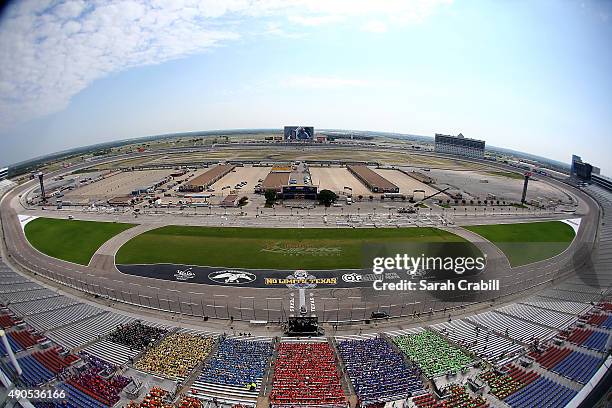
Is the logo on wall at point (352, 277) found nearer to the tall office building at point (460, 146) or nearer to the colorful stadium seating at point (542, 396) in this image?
the colorful stadium seating at point (542, 396)

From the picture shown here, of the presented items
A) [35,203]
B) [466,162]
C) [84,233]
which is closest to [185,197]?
[84,233]

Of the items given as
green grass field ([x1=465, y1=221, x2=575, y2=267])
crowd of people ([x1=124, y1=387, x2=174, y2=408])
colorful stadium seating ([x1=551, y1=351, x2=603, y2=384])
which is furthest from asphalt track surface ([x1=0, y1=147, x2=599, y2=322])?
crowd of people ([x1=124, y1=387, x2=174, y2=408])

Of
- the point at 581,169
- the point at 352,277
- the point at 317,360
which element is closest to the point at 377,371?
the point at 317,360

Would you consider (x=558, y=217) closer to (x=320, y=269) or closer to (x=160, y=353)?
(x=320, y=269)

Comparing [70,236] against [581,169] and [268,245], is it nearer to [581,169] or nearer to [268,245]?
[268,245]

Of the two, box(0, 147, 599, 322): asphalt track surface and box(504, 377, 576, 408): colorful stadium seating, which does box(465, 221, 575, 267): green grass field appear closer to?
box(0, 147, 599, 322): asphalt track surface
